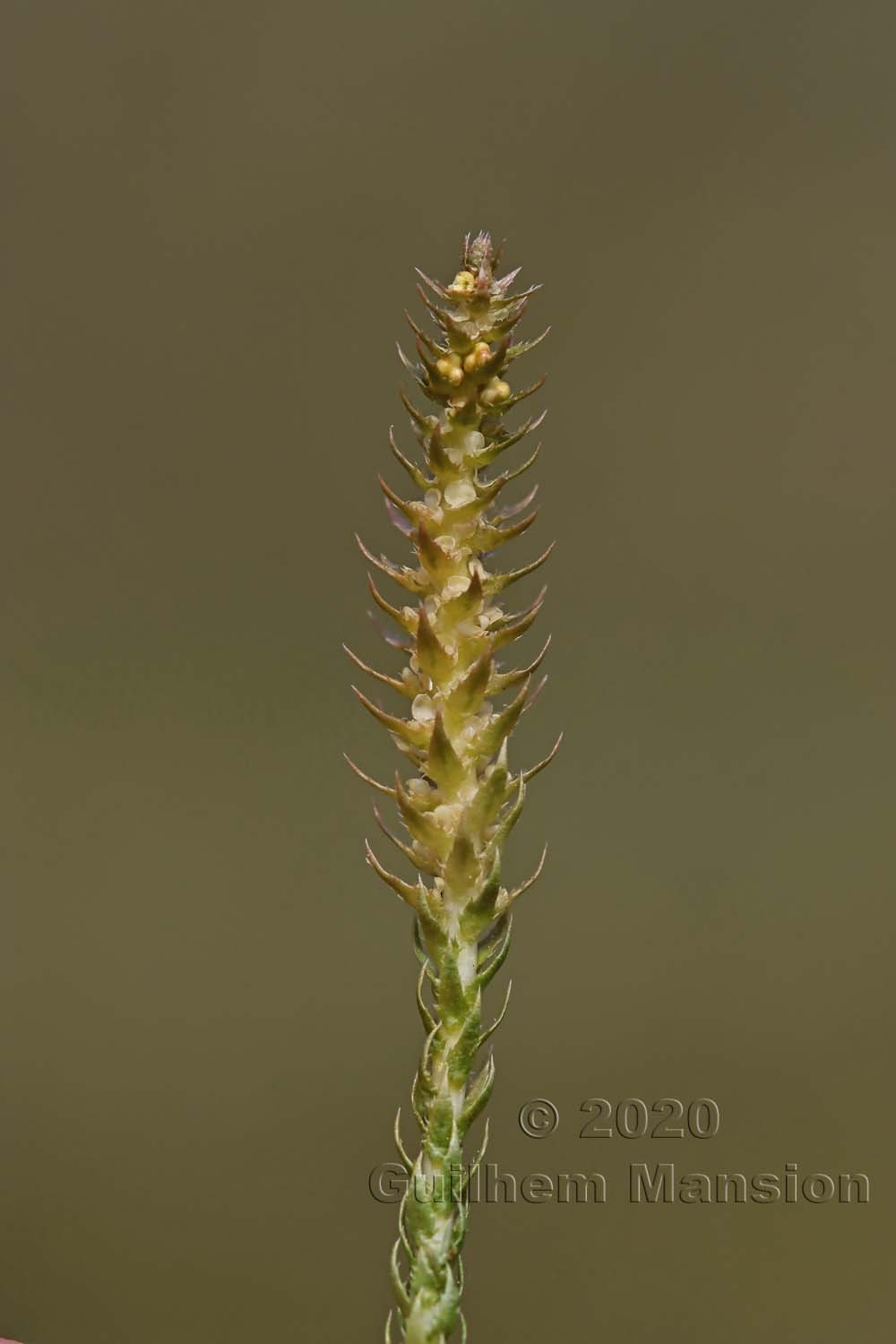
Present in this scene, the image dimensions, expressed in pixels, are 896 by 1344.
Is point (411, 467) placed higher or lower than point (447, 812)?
higher

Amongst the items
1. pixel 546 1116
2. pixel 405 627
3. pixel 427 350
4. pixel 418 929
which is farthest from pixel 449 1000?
pixel 546 1116

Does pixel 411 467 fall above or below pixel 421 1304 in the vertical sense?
above

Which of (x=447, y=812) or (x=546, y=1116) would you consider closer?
(x=447, y=812)

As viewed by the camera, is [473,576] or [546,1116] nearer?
[473,576]

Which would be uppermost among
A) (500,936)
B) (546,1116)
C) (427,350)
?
(546,1116)

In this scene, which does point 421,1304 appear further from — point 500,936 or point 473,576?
point 473,576

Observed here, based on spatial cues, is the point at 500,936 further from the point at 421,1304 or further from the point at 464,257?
the point at 464,257
